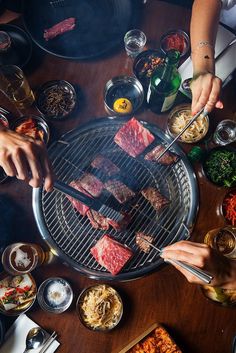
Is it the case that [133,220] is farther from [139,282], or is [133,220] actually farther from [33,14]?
[33,14]

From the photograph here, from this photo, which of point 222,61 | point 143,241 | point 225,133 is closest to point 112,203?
point 143,241

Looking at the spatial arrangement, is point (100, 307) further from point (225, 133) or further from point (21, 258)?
point (225, 133)

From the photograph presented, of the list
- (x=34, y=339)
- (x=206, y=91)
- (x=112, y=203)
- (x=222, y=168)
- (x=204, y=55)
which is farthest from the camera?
(x=112, y=203)

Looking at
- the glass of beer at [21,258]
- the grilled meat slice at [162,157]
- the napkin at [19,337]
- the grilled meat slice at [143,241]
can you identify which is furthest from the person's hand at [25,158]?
the napkin at [19,337]

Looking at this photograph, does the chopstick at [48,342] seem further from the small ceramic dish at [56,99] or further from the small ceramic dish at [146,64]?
the small ceramic dish at [146,64]

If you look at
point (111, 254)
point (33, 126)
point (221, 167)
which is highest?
point (221, 167)

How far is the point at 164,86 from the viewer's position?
3168mm

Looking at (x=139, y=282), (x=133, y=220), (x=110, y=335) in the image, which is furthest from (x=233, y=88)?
(x=110, y=335)

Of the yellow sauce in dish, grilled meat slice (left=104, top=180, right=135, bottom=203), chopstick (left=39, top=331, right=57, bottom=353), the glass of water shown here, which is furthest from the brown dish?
the glass of water

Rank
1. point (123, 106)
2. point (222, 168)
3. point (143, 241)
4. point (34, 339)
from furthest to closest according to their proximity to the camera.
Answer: point (123, 106), point (222, 168), point (143, 241), point (34, 339)

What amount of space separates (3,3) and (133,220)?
2.77 metres

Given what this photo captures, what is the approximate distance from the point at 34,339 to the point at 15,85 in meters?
2.34

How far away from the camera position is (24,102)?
333cm

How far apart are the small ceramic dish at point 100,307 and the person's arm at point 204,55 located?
1729 mm
